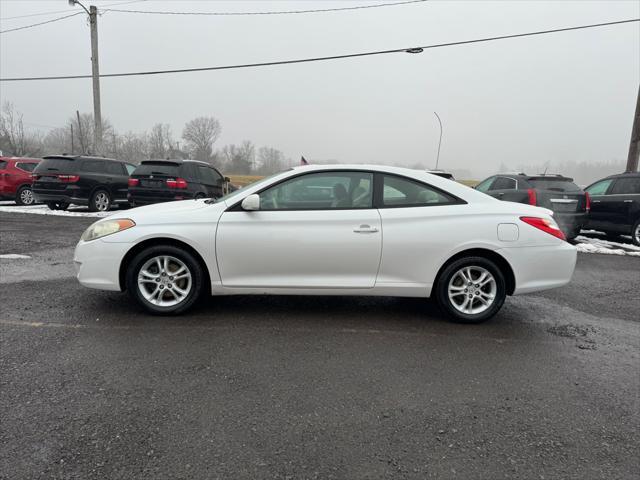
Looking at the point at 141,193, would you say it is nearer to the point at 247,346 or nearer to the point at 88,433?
the point at 247,346

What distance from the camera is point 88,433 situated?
7.57ft

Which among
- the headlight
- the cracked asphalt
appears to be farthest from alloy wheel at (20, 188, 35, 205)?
the headlight

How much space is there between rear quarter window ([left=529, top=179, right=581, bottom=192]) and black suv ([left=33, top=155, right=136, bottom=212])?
11.6m

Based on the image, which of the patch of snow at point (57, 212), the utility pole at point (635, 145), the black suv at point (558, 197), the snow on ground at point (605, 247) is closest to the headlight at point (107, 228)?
the black suv at point (558, 197)

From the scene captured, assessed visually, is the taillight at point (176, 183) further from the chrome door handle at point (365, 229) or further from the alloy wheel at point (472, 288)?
the alloy wheel at point (472, 288)

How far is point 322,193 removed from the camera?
417 centimetres

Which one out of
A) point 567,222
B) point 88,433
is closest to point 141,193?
point 88,433

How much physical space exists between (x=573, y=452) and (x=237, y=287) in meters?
2.90

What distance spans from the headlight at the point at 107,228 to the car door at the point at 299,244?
0.92m

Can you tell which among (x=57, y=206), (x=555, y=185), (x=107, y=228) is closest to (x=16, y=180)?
(x=57, y=206)

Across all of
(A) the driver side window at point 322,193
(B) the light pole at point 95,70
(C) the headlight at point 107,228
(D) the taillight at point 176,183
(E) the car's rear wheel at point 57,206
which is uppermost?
(B) the light pole at point 95,70

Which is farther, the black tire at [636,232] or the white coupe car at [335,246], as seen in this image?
the black tire at [636,232]

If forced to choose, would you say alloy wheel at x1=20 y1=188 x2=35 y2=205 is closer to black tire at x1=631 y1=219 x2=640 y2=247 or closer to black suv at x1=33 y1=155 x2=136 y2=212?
black suv at x1=33 y1=155 x2=136 y2=212

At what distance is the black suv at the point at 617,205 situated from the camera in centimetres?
952
